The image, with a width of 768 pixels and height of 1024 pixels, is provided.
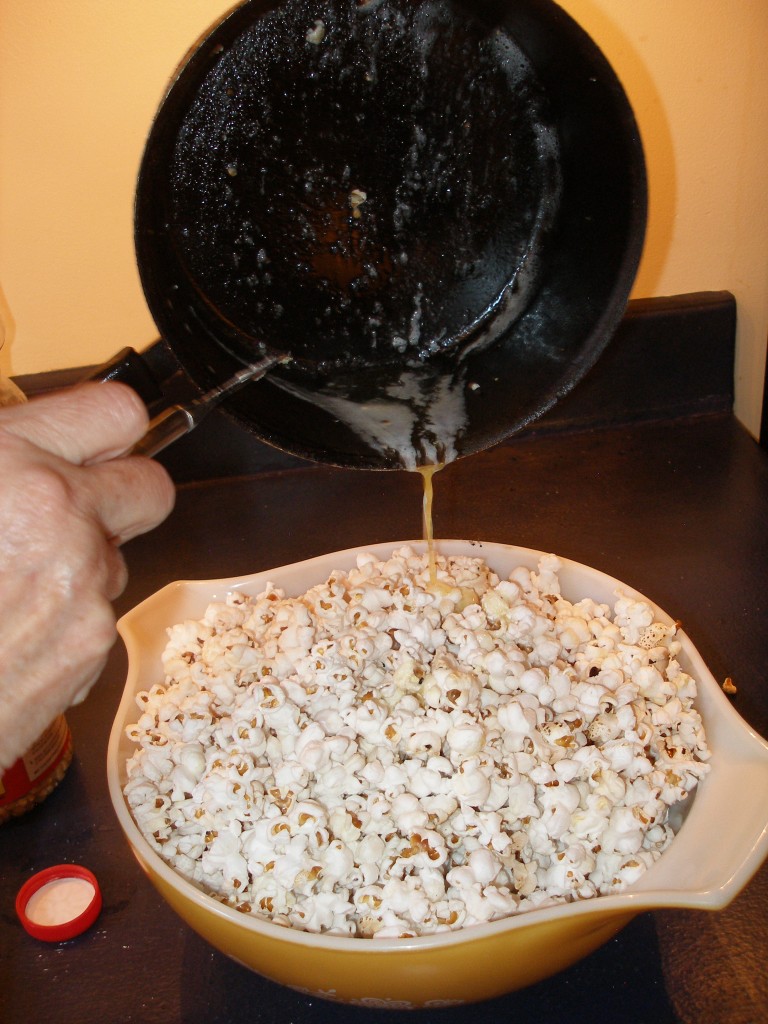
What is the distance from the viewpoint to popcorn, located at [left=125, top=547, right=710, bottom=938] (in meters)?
0.71

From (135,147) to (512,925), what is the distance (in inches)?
40.5

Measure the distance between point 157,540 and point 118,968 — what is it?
2.15ft

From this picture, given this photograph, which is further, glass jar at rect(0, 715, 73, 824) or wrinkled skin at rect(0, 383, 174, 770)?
glass jar at rect(0, 715, 73, 824)

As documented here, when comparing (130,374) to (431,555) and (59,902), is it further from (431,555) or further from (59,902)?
(59,902)

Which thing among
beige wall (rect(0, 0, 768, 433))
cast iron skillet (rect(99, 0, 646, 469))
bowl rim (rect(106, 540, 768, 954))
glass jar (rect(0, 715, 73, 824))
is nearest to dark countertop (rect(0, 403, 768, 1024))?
glass jar (rect(0, 715, 73, 824))

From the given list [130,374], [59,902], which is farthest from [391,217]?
[59,902]

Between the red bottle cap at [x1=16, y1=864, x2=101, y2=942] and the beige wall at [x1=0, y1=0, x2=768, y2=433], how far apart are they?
0.74 m

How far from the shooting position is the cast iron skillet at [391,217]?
2.18 ft

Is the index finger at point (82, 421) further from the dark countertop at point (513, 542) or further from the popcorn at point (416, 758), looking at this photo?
the dark countertop at point (513, 542)

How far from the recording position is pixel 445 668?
2.63 ft

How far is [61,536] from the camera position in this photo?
0.55m

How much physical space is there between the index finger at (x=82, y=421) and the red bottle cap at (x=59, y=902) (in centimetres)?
46

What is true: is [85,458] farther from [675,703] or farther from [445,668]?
[675,703]

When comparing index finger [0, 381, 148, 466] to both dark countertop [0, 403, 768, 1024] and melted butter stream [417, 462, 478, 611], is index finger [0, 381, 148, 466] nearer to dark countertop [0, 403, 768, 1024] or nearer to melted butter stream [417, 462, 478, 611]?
melted butter stream [417, 462, 478, 611]
